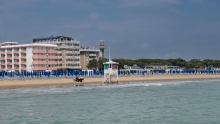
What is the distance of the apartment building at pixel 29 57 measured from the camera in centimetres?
8119

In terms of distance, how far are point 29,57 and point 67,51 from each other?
13.3 metres

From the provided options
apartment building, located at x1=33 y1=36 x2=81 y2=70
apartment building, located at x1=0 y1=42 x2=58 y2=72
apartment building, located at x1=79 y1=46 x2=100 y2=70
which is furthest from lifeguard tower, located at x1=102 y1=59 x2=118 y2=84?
apartment building, located at x1=79 y1=46 x2=100 y2=70

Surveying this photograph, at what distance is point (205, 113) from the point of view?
20031 millimetres

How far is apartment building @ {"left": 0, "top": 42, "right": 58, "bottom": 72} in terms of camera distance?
266 feet

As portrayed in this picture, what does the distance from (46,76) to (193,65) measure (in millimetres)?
92080

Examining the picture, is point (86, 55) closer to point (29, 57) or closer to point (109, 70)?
point (29, 57)

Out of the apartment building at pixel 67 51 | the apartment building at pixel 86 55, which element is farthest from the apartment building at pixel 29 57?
the apartment building at pixel 86 55

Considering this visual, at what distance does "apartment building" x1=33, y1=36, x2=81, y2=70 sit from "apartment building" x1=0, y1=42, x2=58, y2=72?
15.5ft

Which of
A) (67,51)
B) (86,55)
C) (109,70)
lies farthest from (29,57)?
(109,70)

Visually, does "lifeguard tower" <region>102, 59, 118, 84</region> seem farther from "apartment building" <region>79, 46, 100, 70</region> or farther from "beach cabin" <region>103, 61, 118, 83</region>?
"apartment building" <region>79, 46, 100, 70</region>

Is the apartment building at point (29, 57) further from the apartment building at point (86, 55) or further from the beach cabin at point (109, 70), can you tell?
the beach cabin at point (109, 70)

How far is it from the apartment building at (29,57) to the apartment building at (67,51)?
15.5 feet

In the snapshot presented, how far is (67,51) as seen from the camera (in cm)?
9250

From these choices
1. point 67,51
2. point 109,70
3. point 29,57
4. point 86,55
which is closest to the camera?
point 109,70
